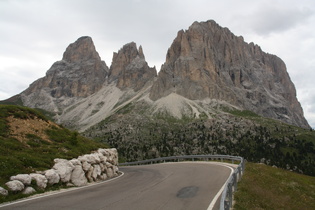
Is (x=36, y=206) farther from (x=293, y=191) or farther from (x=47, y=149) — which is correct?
(x=293, y=191)

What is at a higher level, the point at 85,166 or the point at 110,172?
the point at 85,166

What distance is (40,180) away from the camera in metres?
14.8

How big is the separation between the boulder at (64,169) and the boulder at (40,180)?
175cm

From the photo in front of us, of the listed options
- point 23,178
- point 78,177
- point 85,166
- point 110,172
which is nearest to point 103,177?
point 110,172

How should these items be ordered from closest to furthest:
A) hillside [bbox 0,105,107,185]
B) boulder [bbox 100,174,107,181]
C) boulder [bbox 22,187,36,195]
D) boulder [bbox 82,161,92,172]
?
boulder [bbox 22,187,36,195], hillside [bbox 0,105,107,185], boulder [bbox 82,161,92,172], boulder [bbox 100,174,107,181]

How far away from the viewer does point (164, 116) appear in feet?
619

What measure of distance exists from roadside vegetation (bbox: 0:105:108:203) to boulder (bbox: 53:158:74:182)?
0.71 m

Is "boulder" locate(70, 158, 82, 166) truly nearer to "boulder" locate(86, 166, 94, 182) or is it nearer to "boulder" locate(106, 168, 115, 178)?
"boulder" locate(86, 166, 94, 182)

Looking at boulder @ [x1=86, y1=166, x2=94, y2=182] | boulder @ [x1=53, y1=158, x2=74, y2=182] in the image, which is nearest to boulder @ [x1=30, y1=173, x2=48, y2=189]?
boulder @ [x1=53, y1=158, x2=74, y2=182]

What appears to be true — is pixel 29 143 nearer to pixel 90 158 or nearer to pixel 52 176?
pixel 90 158

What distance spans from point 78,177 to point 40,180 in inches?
145

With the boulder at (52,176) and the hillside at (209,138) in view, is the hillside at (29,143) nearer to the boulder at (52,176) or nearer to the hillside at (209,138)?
the boulder at (52,176)

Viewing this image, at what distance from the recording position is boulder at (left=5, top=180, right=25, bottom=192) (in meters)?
12.8

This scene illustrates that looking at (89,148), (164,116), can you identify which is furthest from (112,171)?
(164,116)
